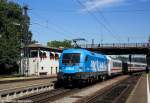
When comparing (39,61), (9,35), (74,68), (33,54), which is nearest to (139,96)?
(74,68)

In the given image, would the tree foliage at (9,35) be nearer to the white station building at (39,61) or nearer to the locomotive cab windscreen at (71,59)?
the white station building at (39,61)

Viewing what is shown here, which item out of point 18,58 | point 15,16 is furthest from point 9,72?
point 15,16

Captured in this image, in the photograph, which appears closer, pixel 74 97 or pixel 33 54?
pixel 74 97

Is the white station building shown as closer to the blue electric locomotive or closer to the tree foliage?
the tree foliage

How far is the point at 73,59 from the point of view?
2884 cm

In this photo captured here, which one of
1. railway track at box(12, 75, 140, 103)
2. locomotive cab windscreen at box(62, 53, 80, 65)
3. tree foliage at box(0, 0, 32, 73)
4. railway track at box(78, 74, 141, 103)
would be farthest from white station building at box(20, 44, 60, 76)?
railway track at box(12, 75, 140, 103)

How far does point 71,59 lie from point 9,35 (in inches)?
1430

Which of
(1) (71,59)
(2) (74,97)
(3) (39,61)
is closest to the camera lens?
(2) (74,97)

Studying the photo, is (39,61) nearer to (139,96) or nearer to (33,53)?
(33,53)

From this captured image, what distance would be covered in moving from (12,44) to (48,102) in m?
42.6

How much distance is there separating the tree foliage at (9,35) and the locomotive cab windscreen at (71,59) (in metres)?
27.1

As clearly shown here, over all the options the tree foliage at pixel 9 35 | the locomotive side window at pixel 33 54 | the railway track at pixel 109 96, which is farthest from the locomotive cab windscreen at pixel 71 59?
the locomotive side window at pixel 33 54

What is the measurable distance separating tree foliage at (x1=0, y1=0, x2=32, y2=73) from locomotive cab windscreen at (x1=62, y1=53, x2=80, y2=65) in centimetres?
2706

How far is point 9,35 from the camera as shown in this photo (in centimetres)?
6309
